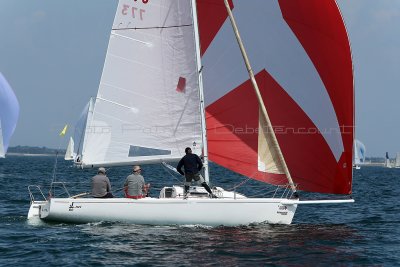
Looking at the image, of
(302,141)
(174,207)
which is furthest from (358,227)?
(174,207)

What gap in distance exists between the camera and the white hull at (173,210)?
14711 mm

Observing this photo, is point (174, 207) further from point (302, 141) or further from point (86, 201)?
point (302, 141)

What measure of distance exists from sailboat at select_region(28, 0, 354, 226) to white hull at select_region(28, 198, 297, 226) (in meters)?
0.42

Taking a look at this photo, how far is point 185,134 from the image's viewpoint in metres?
15.6

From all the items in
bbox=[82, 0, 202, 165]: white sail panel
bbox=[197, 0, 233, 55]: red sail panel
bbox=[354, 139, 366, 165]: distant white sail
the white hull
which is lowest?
the white hull

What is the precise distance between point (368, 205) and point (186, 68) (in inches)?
436

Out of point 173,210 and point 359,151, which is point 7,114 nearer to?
point 173,210

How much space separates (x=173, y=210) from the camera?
14.7 metres

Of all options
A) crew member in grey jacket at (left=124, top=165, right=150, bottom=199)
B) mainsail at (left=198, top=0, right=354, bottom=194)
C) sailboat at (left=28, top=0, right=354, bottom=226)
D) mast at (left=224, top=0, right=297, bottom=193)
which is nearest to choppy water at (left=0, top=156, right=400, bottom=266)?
crew member in grey jacket at (left=124, top=165, right=150, bottom=199)

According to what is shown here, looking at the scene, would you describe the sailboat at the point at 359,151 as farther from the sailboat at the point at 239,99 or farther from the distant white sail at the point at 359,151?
the sailboat at the point at 239,99

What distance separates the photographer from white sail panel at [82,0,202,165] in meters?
15.6

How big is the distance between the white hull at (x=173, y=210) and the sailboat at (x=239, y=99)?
1.38 feet

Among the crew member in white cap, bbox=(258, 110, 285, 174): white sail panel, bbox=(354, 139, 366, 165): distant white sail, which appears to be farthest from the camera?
bbox=(354, 139, 366, 165): distant white sail

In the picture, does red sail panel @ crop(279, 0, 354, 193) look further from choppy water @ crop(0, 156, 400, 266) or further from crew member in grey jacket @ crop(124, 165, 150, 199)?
crew member in grey jacket @ crop(124, 165, 150, 199)
